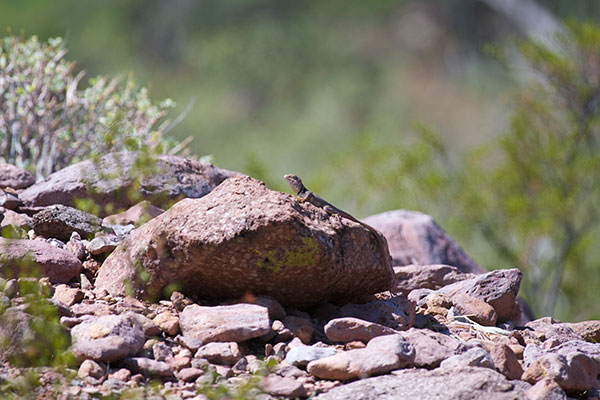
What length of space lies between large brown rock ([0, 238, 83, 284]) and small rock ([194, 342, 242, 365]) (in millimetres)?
945

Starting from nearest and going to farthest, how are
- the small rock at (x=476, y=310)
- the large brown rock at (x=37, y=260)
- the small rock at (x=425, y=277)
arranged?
1. the large brown rock at (x=37, y=260)
2. the small rock at (x=476, y=310)
3. the small rock at (x=425, y=277)

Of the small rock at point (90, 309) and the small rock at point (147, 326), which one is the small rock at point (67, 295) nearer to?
the small rock at point (90, 309)

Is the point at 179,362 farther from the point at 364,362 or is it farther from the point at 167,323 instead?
the point at 364,362

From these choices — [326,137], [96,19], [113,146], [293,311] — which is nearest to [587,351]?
[293,311]

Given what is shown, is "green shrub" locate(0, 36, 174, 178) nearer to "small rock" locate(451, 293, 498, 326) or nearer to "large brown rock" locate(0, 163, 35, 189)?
"large brown rock" locate(0, 163, 35, 189)

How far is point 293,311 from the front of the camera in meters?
4.18

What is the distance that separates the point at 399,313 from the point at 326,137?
67.9ft

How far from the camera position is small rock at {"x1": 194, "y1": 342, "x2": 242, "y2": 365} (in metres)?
3.61

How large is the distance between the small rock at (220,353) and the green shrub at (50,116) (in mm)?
3070

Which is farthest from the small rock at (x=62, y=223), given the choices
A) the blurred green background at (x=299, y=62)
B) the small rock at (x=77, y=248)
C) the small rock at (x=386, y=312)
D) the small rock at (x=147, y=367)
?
the blurred green background at (x=299, y=62)

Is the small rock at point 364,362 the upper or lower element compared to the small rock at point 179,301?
lower

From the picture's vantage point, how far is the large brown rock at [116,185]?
508cm

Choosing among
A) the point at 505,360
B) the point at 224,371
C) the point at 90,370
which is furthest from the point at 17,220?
the point at 505,360

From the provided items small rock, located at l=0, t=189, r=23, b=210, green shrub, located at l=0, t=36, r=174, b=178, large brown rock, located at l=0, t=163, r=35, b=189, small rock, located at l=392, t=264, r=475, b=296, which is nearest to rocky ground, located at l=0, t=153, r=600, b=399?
small rock, located at l=0, t=189, r=23, b=210
